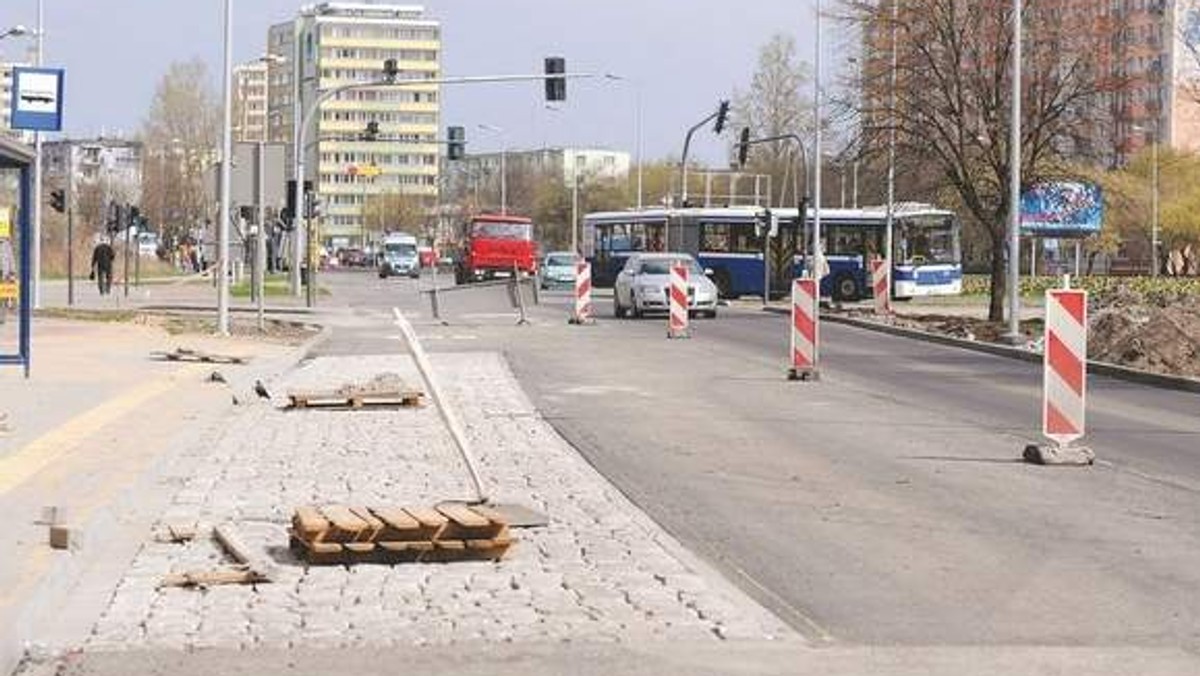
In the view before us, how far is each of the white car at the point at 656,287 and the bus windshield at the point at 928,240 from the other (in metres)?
15.4

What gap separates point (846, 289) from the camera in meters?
56.1

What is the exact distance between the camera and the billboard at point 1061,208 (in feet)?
122

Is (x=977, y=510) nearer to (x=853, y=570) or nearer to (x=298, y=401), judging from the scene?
(x=853, y=570)

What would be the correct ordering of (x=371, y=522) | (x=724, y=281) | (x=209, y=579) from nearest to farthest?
(x=209, y=579) < (x=371, y=522) < (x=724, y=281)

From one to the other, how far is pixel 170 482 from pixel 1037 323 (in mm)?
28413

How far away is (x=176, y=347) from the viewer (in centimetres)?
2539

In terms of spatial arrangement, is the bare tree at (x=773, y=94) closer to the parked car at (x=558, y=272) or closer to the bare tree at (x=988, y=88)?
the parked car at (x=558, y=272)

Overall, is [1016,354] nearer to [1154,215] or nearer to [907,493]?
[907,493]

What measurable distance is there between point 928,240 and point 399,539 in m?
48.9

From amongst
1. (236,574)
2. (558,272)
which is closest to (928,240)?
(558,272)

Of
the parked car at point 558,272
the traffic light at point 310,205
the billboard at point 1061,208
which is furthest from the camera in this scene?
the parked car at point 558,272

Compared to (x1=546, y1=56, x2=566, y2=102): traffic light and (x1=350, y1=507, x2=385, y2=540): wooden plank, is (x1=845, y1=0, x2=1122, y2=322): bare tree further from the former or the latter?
(x1=350, y1=507, x2=385, y2=540): wooden plank

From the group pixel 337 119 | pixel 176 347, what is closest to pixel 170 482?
pixel 176 347

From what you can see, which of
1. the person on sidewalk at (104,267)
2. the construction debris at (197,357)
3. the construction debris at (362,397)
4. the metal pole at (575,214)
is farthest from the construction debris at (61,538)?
the metal pole at (575,214)
